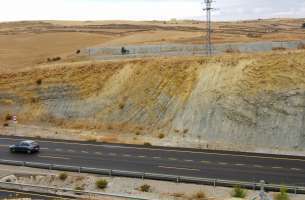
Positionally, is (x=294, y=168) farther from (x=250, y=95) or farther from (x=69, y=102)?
(x=69, y=102)

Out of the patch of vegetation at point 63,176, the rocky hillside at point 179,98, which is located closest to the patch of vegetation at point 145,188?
the patch of vegetation at point 63,176

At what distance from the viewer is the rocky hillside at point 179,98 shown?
4447 centimetres

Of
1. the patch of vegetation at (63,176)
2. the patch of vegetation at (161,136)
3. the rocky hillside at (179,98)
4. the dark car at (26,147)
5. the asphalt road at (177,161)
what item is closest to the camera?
the asphalt road at (177,161)

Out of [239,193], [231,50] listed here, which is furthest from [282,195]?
[231,50]

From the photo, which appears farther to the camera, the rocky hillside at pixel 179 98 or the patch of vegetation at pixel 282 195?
the rocky hillside at pixel 179 98

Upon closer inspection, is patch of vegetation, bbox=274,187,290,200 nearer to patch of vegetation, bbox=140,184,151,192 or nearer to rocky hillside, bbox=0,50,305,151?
patch of vegetation, bbox=140,184,151,192

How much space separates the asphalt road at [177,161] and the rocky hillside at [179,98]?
356 centimetres

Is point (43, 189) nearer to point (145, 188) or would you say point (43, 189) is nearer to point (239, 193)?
point (145, 188)

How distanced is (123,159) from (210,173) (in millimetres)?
8259

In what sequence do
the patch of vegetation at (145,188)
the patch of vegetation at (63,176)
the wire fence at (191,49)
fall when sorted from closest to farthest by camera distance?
the patch of vegetation at (145,188), the patch of vegetation at (63,176), the wire fence at (191,49)

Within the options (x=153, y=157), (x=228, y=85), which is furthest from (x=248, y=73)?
(x=153, y=157)

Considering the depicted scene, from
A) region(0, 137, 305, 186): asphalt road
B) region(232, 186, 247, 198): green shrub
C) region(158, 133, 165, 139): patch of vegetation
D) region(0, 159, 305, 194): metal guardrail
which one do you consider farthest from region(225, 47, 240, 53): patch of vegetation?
region(232, 186, 247, 198): green shrub

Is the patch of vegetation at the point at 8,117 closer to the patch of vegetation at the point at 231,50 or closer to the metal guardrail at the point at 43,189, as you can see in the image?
the metal guardrail at the point at 43,189

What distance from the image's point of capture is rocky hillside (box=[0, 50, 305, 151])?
44.5m
